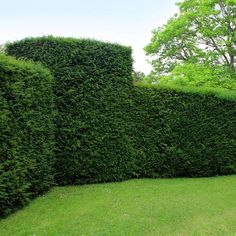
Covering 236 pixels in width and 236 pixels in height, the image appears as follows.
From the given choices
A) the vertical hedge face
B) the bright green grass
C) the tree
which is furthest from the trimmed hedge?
the tree

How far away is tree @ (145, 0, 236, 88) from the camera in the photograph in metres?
24.0

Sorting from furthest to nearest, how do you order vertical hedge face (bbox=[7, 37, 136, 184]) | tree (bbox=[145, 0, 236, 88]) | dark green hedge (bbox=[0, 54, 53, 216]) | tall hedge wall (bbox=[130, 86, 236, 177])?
tree (bbox=[145, 0, 236, 88])
tall hedge wall (bbox=[130, 86, 236, 177])
vertical hedge face (bbox=[7, 37, 136, 184])
dark green hedge (bbox=[0, 54, 53, 216])

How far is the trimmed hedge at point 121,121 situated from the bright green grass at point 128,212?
934 mm

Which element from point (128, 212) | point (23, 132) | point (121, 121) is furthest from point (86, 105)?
point (128, 212)

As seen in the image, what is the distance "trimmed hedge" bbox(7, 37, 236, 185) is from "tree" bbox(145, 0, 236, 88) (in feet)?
38.0

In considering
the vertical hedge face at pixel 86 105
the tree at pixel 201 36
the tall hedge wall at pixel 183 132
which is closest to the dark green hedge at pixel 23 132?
the vertical hedge face at pixel 86 105

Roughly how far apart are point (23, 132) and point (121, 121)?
3.80 metres

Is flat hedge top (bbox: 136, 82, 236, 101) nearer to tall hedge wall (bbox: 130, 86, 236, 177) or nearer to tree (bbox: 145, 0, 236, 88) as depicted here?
tall hedge wall (bbox: 130, 86, 236, 177)

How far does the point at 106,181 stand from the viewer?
35.6 feet

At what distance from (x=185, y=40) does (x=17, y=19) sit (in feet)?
50.0

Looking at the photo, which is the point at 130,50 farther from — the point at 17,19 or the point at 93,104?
the point at 17,19

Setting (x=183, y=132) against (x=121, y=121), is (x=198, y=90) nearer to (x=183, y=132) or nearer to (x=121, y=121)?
(x=183, y=132)

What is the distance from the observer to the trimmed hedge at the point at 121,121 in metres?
10.3

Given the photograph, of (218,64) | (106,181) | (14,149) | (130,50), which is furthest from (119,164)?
(218,64)
